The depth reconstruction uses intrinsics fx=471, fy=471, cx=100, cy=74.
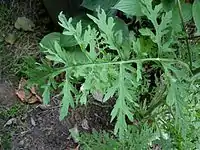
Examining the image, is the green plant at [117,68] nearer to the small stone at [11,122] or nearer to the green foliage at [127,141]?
the green foliage at [127,141]

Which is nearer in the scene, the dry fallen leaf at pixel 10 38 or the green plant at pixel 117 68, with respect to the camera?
the green plant at pixel 117 68

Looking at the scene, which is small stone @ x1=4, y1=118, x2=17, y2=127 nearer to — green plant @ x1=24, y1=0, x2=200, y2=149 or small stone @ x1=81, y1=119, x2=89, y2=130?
small stone @ x1=81, y1=119, x2=89, y2=130

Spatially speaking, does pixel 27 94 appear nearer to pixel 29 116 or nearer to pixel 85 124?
pixel 29 116

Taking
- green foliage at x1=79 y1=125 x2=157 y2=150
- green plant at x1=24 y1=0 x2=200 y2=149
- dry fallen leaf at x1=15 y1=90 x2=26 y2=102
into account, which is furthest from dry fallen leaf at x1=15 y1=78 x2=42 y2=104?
green plant at x1=24 y1=0 x2=200 y2=149

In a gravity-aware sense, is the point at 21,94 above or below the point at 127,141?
above

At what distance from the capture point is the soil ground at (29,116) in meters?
1.97

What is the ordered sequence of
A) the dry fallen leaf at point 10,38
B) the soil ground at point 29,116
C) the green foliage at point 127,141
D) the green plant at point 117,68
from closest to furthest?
the green plant at point 117,68 < the green foliage at point 127,141 < the soil ground at point 29,116 < the dry fallen leaf at point 10,38

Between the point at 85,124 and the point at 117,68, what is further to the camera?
the point at 85,124

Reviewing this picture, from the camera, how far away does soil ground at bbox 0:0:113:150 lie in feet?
6.45

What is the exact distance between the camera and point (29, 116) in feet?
6.57

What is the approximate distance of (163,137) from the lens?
5.29ft

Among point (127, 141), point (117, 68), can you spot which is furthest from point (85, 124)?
point (117, 68)

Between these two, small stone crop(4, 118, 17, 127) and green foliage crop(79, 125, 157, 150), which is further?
small stone crop(4, 118, 17, 127)

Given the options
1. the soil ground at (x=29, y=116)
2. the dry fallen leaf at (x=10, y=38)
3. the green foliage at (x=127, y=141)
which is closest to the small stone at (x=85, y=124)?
the soil ground at (x=29, y=116)
